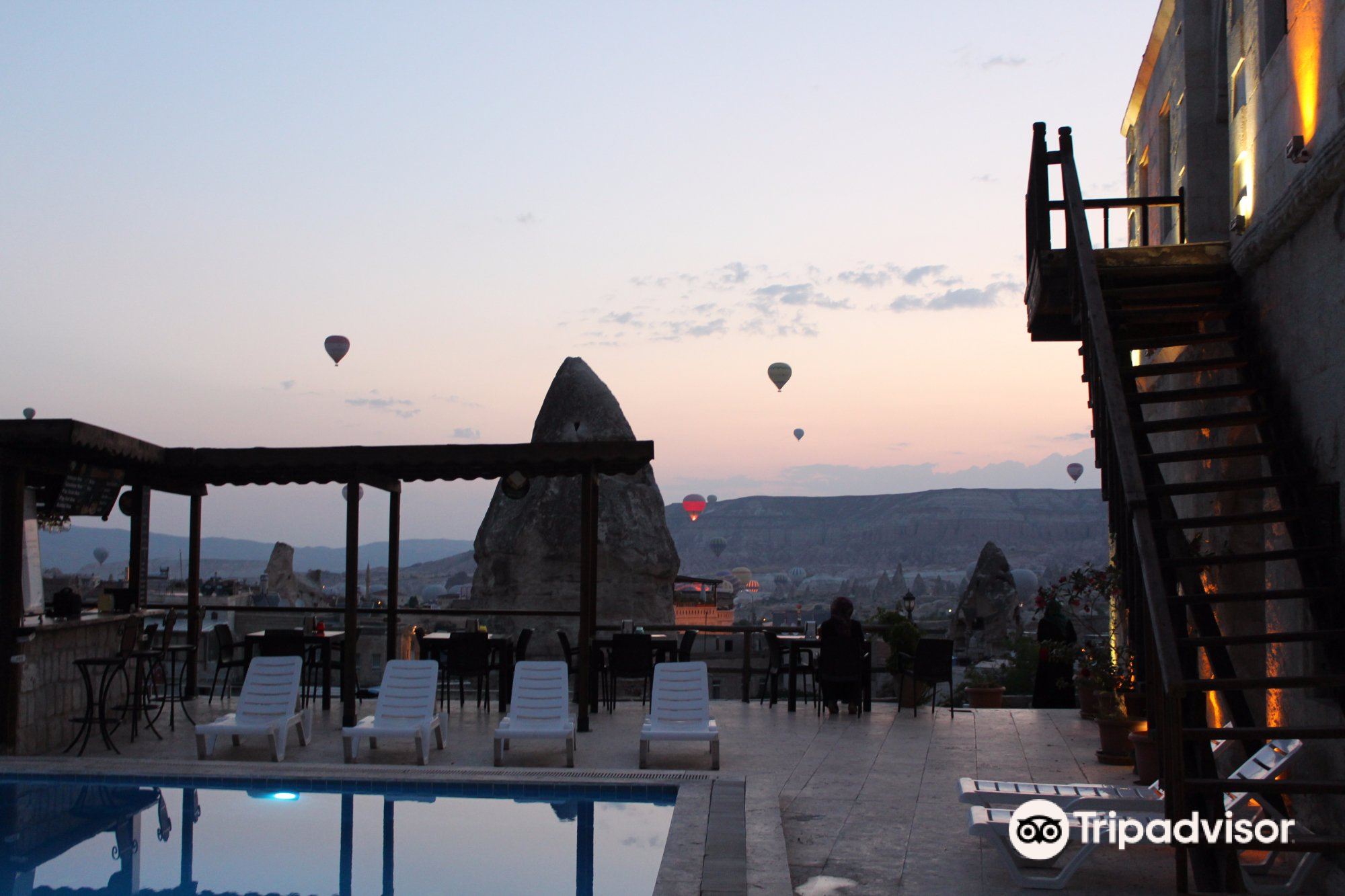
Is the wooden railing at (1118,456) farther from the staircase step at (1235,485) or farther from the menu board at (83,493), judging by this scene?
the menu board at (83,493)

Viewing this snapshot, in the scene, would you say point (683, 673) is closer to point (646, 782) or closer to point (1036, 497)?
point (646, 782)

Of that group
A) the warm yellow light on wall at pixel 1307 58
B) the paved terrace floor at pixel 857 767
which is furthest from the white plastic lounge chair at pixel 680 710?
the warm yellow light on wall at pixel 1307 58

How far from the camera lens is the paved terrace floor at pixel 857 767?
5.41 m

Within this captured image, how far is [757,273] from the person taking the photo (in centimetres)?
2323

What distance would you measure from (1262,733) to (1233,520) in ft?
5.19

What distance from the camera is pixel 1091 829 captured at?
4.96 m

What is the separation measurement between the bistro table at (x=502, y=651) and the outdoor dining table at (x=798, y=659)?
2940mm

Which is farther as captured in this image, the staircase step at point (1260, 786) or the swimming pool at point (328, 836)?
the swimming pool at point (328, 836)

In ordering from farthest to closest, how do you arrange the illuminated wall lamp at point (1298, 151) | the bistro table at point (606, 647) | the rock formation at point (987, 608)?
1. the rock formation at point (987, 608)
2. the bistro table at point (606, 647)
3. the illuminated wall lamp at point (1298, 151)

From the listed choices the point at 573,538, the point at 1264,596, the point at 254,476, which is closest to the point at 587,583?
the point at 254,476

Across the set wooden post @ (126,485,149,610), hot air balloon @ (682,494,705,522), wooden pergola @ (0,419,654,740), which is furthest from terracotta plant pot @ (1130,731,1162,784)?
hot air balloon @ (682,494,705,522)

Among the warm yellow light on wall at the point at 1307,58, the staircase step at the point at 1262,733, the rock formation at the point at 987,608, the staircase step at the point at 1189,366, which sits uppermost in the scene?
the warm yellow light on wall at the point at 1307,58

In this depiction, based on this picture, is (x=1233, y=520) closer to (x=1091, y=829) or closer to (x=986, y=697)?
(x=1091, y=829)

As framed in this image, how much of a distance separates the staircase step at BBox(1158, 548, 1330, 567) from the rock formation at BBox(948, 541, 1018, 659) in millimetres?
23969
